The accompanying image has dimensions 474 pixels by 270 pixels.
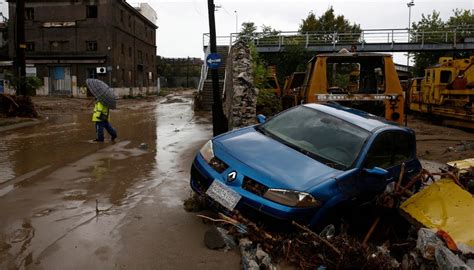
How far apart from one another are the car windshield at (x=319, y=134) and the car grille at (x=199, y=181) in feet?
3.58

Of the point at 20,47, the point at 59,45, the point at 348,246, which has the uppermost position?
the point at 59,45

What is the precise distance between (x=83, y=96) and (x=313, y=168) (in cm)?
3820

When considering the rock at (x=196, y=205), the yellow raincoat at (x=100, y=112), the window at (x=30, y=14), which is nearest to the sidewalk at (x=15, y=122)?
the yellow raincoat at (x=100, y=112)

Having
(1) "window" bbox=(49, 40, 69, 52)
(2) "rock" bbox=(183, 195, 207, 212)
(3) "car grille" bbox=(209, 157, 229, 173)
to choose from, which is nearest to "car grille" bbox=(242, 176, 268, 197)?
(3) "car grille" bbox=(209, 157, 229, 173)

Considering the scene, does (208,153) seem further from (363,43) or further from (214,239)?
(363,43)

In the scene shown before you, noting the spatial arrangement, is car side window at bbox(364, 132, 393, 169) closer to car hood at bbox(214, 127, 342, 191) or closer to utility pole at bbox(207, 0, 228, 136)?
car hood at bbox(214, 127, 342, 191)

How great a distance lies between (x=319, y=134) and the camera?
578 centimetres

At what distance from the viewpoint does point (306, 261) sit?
4062 mm

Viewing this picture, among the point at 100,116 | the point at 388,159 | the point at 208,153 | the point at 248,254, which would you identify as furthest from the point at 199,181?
the point at 100,116

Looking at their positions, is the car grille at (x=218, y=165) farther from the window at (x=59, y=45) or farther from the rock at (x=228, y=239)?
the window at (x=59, y=45)

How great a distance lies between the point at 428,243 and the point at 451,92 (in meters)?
14.5

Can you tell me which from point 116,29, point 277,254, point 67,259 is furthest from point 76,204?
point 116,29

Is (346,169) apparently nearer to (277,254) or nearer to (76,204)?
(277,254)

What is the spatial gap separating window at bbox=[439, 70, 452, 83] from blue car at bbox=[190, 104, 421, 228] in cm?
1273
